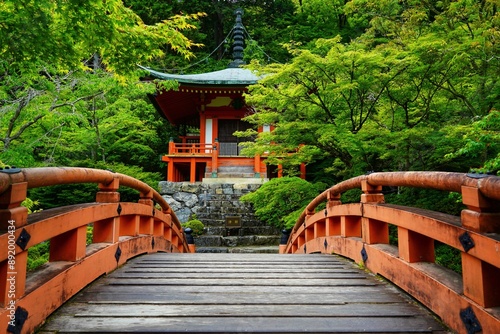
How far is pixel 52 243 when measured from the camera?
2146 millimetres

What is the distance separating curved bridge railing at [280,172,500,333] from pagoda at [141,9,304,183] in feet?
30.3

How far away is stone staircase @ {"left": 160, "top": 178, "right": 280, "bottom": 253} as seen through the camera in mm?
8922

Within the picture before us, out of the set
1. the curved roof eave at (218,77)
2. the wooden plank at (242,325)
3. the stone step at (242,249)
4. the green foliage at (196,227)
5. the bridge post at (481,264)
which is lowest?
the stone step at (242,249)

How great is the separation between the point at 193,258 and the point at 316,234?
1941mm

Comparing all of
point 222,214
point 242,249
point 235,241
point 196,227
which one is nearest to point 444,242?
point 242,249

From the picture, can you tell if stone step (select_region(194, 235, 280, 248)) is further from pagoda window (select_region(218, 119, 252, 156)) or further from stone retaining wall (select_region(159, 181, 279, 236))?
pagoda window (select_region(218, 119, 252, 156))

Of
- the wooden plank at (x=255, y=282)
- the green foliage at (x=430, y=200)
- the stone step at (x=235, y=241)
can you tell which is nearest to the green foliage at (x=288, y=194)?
the green foliage at (x=430, y=200)

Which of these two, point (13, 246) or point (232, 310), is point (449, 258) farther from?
point (13, 246)

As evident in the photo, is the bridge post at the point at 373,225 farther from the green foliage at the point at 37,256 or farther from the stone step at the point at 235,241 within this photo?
the stone step at the point at 235,241

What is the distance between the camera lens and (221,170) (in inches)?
520

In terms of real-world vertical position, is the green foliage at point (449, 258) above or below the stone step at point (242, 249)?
above

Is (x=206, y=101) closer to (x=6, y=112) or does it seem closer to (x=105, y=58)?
(x=6, y=112)

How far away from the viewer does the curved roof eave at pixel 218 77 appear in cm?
1215

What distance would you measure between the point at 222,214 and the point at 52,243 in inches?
324
